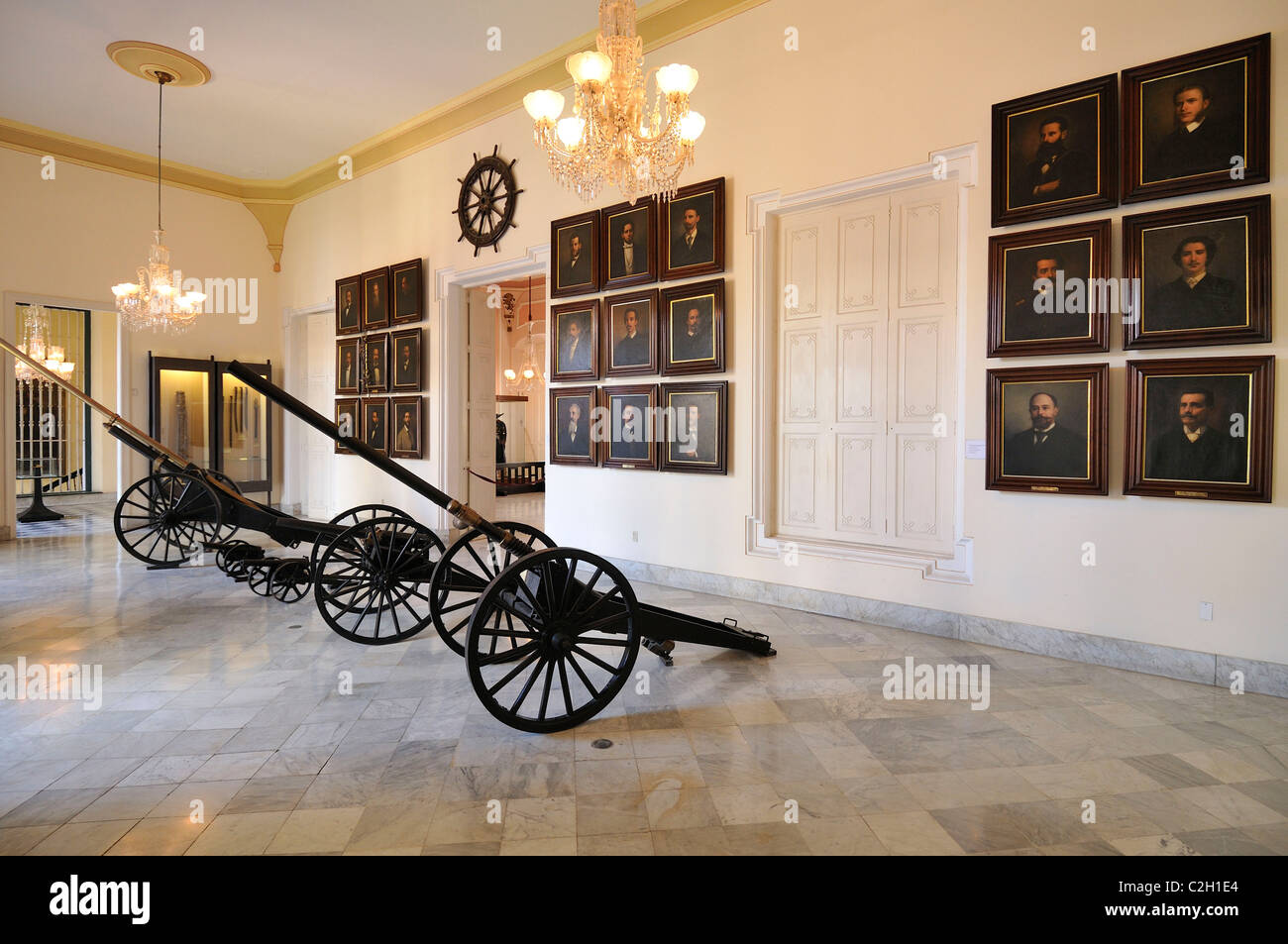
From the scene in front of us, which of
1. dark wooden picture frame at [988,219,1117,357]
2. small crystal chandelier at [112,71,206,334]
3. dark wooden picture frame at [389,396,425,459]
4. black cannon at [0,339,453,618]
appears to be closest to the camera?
dark wooden picture frame at [988,219,1117,357]

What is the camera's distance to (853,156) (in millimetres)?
6047

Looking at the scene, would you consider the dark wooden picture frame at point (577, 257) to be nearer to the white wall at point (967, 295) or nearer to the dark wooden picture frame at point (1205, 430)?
the white wall at point (967, 295)

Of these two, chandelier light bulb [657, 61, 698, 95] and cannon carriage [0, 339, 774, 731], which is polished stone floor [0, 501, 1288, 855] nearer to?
cannon carriage [0, 339, 774, 731]

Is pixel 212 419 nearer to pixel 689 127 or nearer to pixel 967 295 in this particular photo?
pixel 689 127

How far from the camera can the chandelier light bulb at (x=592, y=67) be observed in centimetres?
469

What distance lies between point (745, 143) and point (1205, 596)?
522 cm

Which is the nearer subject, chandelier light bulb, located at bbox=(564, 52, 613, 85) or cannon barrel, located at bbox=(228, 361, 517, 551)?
cannon barrel, located at bbox=(228, 361, 517, 551)

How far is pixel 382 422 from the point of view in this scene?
10750 millimetres

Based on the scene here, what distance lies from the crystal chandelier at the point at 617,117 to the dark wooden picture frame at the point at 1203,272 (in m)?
3.17

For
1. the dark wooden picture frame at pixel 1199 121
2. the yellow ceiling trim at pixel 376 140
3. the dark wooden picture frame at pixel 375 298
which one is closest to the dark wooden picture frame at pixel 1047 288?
the dark wooden picture frame at pixel 1199 121

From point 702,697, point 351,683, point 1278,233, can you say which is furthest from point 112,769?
point 1278,233

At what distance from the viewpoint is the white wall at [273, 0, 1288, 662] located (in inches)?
179

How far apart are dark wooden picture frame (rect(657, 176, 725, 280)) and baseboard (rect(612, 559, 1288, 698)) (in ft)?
10.1

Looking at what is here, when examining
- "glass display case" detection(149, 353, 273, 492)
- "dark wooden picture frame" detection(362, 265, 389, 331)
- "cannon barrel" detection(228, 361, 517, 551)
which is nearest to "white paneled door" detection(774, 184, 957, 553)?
"cannon barrel" detection(228, 361, 517, 551)
